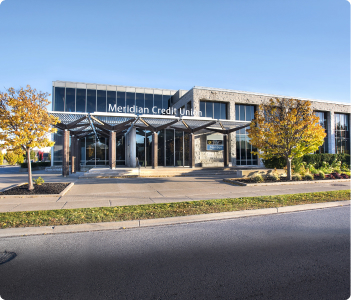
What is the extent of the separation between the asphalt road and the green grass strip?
0.73 meters

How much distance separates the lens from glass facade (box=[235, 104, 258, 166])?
26.9 meters

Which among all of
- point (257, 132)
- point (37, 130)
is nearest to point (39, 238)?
point (37, 130)

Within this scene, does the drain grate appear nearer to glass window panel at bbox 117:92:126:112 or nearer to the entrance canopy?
the entrance canopy

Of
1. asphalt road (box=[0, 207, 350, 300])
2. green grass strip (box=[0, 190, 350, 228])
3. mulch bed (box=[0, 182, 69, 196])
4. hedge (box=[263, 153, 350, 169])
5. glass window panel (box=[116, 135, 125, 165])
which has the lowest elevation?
asphalt road (box=[0, 207, 350, 300])

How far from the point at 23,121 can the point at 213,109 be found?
66.0 feet

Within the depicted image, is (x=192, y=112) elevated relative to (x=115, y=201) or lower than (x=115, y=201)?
elevated

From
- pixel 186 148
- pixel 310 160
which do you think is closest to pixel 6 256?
pixel 186 148

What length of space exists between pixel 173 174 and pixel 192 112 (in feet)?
27.2

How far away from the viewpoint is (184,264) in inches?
156

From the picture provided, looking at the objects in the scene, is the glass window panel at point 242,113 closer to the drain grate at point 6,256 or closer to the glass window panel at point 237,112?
the glass window panel at point 237,112

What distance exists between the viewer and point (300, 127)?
1393cm

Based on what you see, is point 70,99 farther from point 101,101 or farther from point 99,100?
point 101,101

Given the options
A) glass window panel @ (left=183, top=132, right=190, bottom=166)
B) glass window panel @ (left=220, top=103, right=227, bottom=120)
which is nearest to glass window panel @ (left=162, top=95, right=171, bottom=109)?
glass window panel @ (left=183, top=132, right=190, bottom=166)

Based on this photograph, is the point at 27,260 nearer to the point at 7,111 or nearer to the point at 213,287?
the point at 213,287
